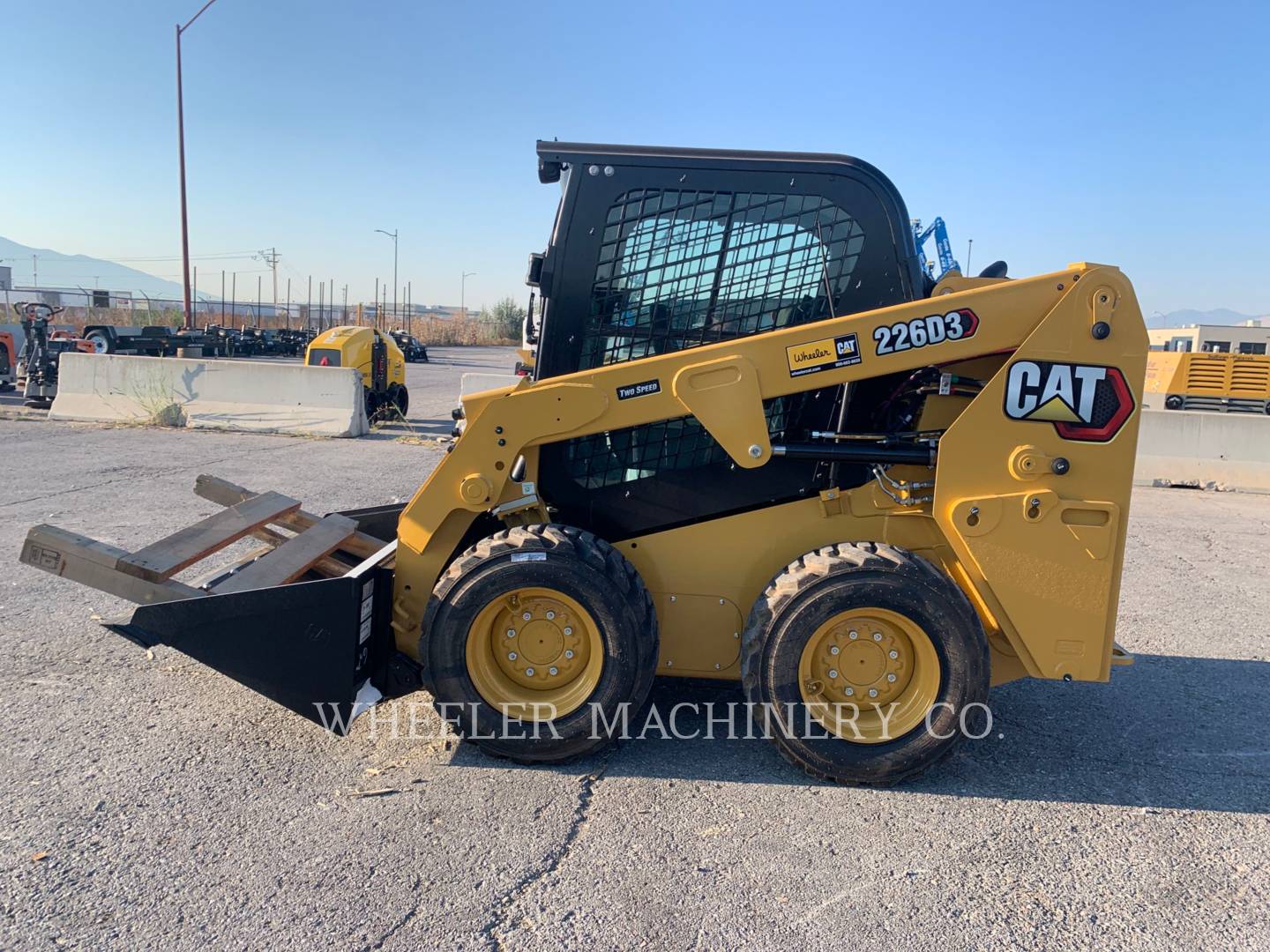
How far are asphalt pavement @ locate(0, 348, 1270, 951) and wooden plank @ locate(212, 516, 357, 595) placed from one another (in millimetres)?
696

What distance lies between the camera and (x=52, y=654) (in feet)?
15.6

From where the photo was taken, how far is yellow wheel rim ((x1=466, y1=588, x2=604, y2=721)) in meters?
3.81

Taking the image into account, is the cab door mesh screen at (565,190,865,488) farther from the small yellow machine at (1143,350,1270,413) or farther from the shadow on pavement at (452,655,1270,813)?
the small yellow machine at (1143,350,1270,413)

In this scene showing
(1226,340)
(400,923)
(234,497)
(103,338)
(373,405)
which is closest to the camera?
(400,923)

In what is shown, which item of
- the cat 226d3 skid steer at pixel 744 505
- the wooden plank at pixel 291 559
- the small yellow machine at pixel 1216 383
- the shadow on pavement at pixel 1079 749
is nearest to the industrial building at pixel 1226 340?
the small yellow machine at pixel 1216 383

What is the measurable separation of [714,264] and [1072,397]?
163 cm

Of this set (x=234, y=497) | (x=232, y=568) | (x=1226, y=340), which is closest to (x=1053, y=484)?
(x=232, y=568)

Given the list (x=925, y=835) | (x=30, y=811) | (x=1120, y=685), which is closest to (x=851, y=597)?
(x=925, y=835)

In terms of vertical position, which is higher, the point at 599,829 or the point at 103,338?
the point at 103,338

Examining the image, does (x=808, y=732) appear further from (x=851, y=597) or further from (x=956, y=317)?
(x=956, y=317)

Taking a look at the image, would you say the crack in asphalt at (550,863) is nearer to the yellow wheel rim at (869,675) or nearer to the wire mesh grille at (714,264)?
the yellow wheel rim at (869,675)

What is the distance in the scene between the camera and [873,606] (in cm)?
364

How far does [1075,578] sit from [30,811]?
421 centimetres

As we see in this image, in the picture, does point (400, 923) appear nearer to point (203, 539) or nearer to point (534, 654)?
point (534, 654)
